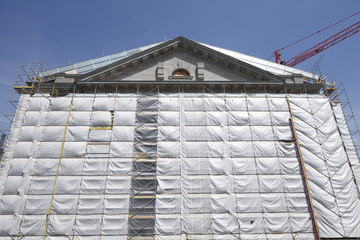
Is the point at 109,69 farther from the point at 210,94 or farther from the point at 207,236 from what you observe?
the point at 207,236

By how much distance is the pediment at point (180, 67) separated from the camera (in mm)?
26703

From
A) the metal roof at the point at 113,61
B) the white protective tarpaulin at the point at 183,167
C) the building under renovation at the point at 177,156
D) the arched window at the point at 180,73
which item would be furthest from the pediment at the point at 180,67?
the metal roof at the point at 113,61

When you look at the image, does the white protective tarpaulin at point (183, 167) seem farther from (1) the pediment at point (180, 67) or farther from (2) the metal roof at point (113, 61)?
(2) the metal roof at point (113, 61)

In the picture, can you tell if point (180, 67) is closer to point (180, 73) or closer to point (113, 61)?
point (180, 73)

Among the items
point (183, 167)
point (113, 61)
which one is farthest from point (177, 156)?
point (113, 61)

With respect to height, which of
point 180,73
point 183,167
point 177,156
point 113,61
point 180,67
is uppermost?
point 113,61

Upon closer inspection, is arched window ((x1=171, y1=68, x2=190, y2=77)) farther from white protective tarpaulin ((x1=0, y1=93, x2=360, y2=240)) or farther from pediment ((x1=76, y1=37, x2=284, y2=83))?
white protective tarpaulin ((x1=0, y1=93, x2=360, y2=240))

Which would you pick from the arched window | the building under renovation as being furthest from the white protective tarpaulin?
the arched window

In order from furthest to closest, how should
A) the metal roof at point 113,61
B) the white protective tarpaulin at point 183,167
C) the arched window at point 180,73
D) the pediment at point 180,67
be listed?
the metal roof at point 113,61 < the arched window at point 180,73 < the pediment at point 180,67 < the white protective tarpaulin at point 183,167

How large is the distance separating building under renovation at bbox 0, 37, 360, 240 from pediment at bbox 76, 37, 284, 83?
0.41ft

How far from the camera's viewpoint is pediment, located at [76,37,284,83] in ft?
87.6

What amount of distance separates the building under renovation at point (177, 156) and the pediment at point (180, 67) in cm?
13

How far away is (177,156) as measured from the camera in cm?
2288

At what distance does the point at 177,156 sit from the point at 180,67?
32.3ft
